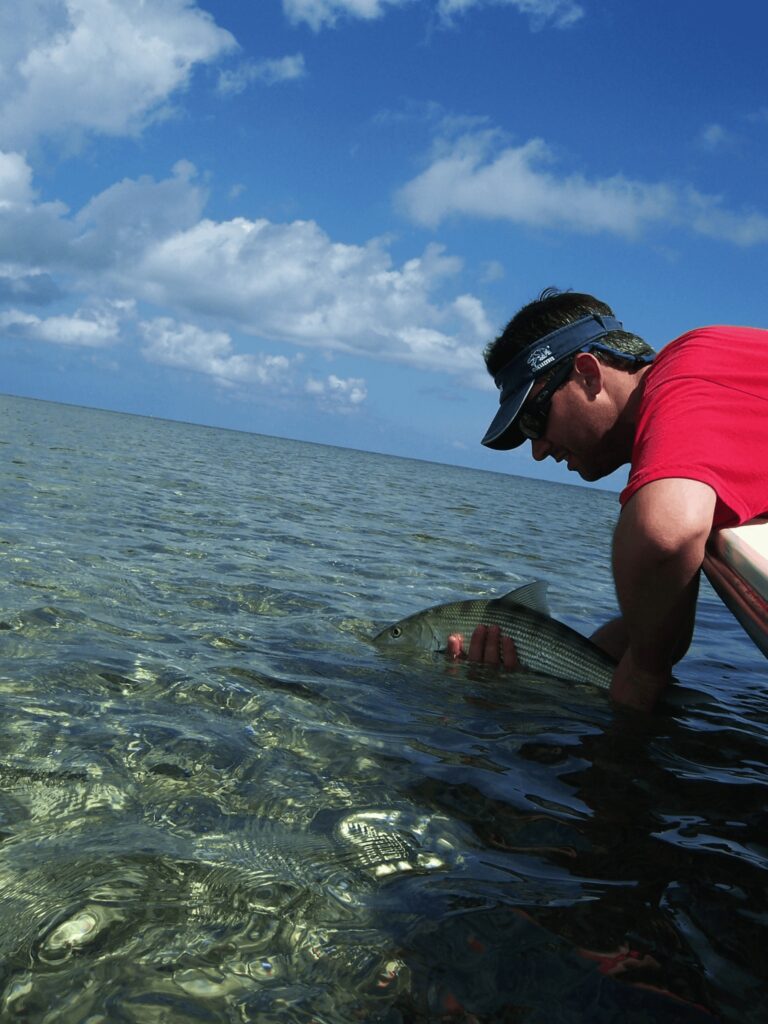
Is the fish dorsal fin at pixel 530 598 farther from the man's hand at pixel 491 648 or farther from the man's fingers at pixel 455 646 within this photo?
the man's fingers at pixel 455 646

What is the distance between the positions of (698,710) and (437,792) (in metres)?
2.13

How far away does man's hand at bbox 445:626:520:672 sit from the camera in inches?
186

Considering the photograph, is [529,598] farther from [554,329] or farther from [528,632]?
[554,329]

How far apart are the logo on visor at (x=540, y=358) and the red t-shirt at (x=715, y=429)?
2.78ft

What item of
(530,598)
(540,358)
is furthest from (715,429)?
(530,598)

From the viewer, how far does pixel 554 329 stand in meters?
3.91

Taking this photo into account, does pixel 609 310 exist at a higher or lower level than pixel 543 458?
higher

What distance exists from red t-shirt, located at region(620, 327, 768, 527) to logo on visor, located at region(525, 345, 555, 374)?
0.85 m

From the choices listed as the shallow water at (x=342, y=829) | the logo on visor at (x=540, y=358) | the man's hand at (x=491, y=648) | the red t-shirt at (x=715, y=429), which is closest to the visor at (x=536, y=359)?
the logo on visor at (x=540, y=358)

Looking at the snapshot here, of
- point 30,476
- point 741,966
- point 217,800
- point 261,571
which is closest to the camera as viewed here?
point 741,966

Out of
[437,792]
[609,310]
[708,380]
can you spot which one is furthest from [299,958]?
[609,310]

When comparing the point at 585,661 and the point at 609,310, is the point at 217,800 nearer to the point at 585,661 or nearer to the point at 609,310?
the point at 585,661

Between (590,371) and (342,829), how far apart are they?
2297mm

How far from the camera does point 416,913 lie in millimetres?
2098
